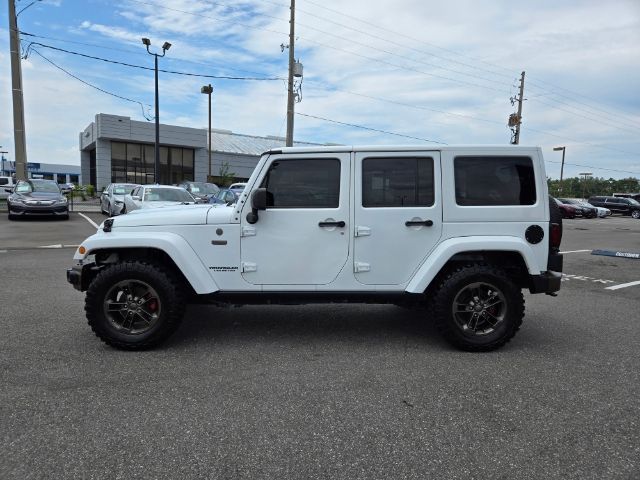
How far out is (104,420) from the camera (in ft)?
10.2

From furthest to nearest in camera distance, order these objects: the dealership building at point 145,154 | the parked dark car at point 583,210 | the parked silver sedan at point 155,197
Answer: the dealership building at point 145,154 → the parked dark car at point 583,210 → the parked silver sedan at point 155,197

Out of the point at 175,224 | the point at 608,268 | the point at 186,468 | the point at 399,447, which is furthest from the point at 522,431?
the point at 608,268

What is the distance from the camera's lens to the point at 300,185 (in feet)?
14.6

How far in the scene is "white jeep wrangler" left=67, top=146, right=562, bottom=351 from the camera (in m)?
4.39

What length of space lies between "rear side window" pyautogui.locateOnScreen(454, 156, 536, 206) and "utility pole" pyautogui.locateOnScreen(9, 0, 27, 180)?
2232cm

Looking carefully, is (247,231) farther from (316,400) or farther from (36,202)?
(36,202)

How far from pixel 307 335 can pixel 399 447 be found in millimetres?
2230

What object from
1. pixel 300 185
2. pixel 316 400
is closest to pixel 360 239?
pixel 300 185

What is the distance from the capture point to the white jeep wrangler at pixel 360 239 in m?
4.39

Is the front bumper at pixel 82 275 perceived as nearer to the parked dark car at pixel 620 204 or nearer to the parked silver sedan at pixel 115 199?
the parked silver sedan at pixel 115 199

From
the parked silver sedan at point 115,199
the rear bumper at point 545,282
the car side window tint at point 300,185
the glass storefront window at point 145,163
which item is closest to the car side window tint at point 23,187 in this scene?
the parked silver sedan at point 115,199

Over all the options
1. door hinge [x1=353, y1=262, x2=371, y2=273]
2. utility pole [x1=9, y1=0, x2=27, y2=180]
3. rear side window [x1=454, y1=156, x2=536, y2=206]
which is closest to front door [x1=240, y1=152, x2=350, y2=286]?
door hinge [x1=353, y1=262, x2=371, y2=273]

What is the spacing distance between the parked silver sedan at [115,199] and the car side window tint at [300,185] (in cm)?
1359

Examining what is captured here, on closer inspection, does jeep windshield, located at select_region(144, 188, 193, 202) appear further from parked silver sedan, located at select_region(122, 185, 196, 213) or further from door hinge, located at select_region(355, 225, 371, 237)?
door hinge, located at select_region(355, 225, 371, 237)
